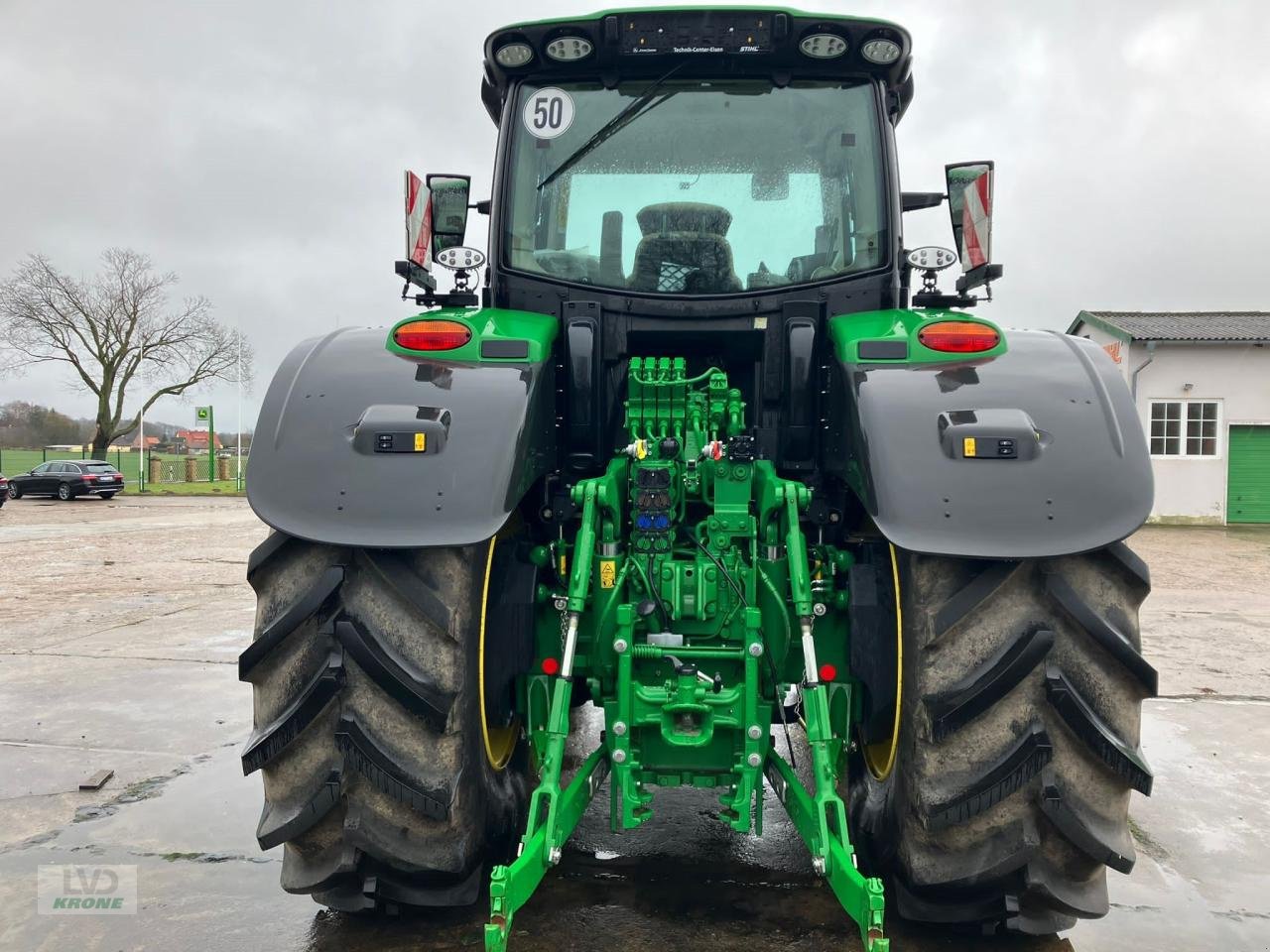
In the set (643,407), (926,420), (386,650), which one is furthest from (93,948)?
(926,420)

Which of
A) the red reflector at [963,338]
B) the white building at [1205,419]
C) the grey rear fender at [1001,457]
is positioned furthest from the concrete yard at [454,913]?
the white building at [1205,419]

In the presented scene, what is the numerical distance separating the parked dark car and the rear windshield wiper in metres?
29.8

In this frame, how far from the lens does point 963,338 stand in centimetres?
262

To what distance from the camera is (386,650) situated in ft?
7.37

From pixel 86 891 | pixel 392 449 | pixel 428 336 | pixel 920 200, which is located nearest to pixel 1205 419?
pixel 920 200

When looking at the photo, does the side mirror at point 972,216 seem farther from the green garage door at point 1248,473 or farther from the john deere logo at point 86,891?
the green garage door at point 1248,473

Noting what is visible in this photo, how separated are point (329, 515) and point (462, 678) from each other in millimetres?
526

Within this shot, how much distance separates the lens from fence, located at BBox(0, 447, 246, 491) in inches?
1467

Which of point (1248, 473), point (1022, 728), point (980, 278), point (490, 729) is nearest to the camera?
point (1022, 728)

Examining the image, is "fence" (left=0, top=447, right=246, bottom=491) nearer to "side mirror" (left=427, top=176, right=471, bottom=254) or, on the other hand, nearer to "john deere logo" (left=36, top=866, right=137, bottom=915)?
"john deere logo" (left=36, top=866, right=137, bottom=915)

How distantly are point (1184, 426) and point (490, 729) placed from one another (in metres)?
22.2

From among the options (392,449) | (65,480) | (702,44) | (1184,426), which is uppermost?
(702,44)

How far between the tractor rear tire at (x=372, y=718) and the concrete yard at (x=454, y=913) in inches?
21.5

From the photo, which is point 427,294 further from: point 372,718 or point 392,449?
point 372,718
